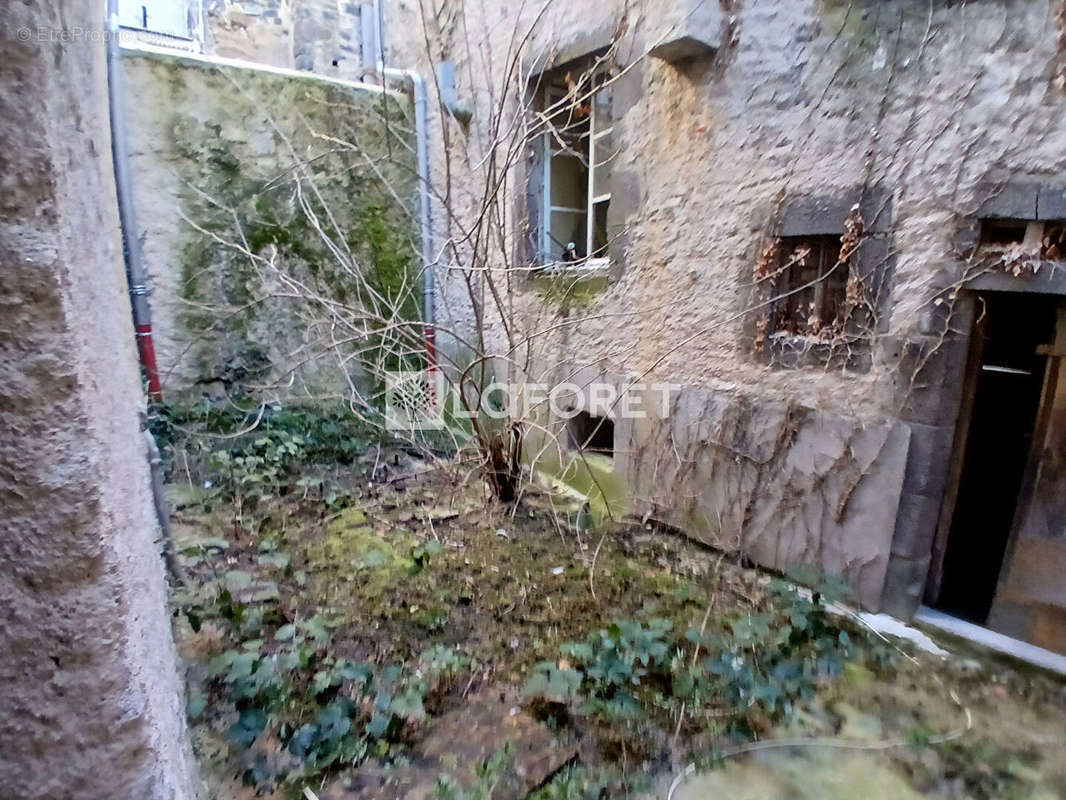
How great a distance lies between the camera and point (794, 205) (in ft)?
8.78

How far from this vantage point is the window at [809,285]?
104 inches

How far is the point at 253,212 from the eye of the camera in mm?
4609

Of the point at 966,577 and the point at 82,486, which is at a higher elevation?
the point at 82,486

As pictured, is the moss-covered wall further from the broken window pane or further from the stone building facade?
the stone building facade

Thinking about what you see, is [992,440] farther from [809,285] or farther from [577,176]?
[577,176]

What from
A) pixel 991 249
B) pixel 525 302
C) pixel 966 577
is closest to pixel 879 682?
pixel 966 577

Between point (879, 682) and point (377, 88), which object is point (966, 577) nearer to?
point (879, 682)

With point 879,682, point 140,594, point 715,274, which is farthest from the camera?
point 715,274

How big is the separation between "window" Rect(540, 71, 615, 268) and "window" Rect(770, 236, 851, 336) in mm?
1156

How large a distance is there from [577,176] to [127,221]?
3.05 metres

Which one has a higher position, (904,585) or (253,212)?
(253,212)

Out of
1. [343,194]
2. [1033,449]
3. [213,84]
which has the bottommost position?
[1033,449]

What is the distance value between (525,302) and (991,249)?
2613 mm

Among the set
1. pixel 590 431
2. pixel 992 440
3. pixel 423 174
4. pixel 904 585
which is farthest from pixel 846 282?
pixel 423 174
